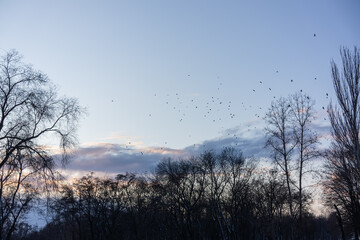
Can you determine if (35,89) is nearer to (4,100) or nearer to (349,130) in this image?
(4,100)

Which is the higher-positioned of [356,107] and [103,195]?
[356,107]

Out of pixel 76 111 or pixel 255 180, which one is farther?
pixel 255 180

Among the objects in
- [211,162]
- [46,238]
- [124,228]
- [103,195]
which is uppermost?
[211,162]

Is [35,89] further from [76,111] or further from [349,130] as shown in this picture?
[349,130]

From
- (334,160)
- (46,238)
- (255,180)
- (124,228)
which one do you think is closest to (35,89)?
(334,160)

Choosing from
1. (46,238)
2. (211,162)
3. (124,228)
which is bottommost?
(46,238)

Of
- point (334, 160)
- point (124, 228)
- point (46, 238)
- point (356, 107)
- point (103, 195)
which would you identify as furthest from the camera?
point (46, 238)

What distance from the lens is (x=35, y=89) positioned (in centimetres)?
1334

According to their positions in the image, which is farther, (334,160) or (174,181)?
(174,181)

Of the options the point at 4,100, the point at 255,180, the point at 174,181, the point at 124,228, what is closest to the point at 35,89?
the point at 4,100

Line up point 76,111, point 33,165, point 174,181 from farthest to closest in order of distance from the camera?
point 174,181 < point 76,111 < point 33,165

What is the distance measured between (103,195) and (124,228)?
8808mm

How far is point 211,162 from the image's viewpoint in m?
42.2

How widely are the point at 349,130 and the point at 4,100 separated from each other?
17.1 meters
